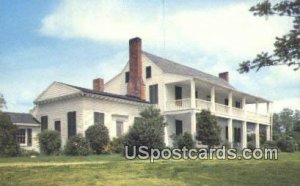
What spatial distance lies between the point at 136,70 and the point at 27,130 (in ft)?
31.7

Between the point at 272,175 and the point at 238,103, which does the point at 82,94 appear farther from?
the point at 238,103

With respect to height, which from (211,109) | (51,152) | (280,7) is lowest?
(51,152)

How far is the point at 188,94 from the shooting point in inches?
1657

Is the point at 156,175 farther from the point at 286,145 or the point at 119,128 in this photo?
the point at 286,145

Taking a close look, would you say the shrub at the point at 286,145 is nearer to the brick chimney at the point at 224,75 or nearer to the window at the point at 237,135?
the window at the point at 237,135

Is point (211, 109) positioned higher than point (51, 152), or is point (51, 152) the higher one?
point (211, 109)

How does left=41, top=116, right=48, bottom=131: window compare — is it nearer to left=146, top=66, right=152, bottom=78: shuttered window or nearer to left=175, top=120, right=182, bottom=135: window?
left=146, top=66, right=152, bottom=78: shuttered window

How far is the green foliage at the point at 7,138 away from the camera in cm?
2980

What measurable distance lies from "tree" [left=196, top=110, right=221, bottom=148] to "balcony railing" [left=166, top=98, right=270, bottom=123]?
141 cm

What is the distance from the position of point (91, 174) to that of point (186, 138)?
20369mm

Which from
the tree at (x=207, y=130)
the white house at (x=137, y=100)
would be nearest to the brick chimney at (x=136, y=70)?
the white house at (x=137, y=100)

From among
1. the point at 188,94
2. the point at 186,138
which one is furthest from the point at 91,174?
the point at 188,94

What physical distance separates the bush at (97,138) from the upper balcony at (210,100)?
802 centimetres

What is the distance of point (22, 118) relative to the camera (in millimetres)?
35938
